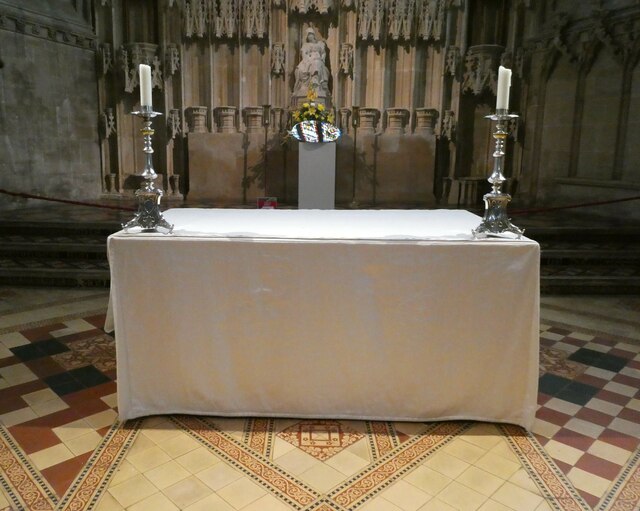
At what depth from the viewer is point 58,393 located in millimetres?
3479

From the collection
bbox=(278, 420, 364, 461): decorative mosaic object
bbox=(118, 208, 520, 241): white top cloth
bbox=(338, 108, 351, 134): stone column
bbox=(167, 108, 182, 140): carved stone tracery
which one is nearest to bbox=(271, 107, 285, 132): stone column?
bbox=(338, 108, 351, 134): stone column

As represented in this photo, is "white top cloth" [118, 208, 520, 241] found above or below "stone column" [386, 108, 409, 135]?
below

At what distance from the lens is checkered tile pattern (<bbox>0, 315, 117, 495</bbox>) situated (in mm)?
2795

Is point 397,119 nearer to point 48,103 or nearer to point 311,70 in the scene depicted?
point 311,70

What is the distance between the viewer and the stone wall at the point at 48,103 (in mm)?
8570

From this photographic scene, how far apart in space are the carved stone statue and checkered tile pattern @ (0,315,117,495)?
6.31 m

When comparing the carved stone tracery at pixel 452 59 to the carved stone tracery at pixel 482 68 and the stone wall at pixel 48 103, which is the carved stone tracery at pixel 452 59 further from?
the stone wall at pixel 48 103

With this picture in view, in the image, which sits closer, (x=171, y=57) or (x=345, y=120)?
(x=171, y=57)

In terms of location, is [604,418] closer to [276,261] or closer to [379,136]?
[276,261]

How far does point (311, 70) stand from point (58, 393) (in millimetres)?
7631

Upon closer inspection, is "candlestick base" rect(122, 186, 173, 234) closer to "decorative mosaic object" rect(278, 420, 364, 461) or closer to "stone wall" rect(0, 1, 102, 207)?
"decorative mosaic object" rect(278, 420, 364, 461)

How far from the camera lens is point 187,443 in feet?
9.48

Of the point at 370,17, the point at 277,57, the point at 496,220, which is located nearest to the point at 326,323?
the point at 496,220

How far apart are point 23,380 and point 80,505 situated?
5.33 ft
